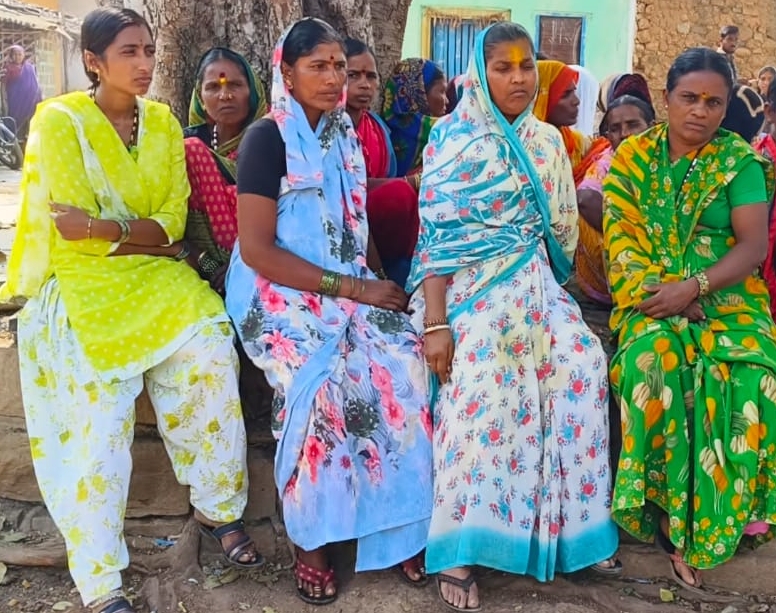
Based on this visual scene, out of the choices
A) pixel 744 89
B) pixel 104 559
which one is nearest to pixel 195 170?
pixel 104 559

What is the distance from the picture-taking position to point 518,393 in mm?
3023

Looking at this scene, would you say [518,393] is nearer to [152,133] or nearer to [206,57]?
[152,133]

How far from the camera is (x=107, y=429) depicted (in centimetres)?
299

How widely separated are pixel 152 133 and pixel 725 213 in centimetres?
220

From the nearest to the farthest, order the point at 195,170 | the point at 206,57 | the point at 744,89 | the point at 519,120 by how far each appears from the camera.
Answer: the point at 519,120 → the point at 195,170 → the point at 206,57 → the point at 744,89

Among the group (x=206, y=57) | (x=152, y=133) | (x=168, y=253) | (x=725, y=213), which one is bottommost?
(x=168, y=253)

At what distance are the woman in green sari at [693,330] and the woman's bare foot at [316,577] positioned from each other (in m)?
1.03

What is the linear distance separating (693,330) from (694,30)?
10.7m

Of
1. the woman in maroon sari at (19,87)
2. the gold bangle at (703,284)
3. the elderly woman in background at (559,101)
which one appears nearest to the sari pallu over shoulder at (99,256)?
the gold bangle at (703,284)

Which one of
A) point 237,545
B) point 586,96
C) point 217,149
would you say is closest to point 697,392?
point 237,545

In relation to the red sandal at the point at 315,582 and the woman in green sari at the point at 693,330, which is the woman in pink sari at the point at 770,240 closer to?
the woman in green sari at the point at 693,330

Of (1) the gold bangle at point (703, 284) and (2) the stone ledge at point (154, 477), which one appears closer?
(1) the gold bangle at point (703, 284)

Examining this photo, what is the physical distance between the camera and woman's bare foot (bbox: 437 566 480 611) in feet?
9.54

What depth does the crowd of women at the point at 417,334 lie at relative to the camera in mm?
2945
